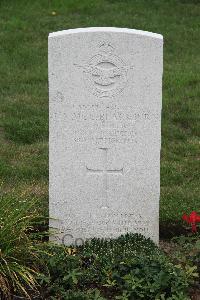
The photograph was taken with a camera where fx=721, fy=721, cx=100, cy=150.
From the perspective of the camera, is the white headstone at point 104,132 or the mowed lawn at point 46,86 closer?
the white headstone at point 104,132

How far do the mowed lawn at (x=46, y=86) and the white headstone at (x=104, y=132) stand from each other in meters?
0.49

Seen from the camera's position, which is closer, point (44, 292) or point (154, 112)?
point (44, 292)

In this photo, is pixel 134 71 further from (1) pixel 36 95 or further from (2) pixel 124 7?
(2) pixel 124 7

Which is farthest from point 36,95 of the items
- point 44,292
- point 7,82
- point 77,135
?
point 44,292

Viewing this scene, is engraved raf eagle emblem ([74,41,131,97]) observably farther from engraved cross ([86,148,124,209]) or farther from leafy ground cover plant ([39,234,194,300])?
leafy ground cover plant ([39,234,194,300])

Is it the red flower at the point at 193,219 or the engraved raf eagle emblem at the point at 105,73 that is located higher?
the engraved raf eagle emblem at the point at 105,73

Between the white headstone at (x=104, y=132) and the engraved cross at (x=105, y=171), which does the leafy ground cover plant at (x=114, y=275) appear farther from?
the engraved cross at (x=105, y=171)

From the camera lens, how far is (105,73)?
509 cm

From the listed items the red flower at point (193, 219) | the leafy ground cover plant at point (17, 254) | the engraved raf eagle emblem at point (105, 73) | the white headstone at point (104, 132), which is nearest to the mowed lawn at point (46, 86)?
the red flower at point (193, 219)

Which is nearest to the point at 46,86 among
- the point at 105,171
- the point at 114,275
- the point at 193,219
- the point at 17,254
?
the point at 105,171

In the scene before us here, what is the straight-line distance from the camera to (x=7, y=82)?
365 inches

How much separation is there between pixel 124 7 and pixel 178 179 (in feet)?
22.5

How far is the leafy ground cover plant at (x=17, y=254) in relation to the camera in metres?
4.65

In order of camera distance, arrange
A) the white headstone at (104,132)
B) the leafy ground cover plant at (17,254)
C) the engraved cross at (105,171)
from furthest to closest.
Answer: the engraved cross at (105,171) < the white headstone at (104,132) < the leafy ground cover plant at (17,254)
